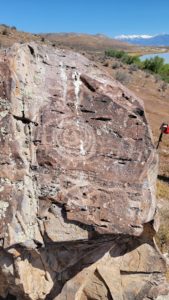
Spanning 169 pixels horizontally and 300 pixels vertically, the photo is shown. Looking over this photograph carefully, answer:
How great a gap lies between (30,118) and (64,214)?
1.40 m

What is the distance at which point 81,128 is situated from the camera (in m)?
6.25

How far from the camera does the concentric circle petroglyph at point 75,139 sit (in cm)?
610

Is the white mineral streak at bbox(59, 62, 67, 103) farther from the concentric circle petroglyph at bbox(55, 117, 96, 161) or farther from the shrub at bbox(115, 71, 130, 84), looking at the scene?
the shrub at bbox(115, 71, 130, 84)

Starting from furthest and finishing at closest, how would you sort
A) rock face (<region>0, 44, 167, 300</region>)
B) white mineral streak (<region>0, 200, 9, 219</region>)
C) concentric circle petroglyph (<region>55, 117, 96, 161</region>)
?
1. concentric circle petroglyph (<region>55, 117, 96, 161</region>)
2. rock face (<region>0, 44, 167, 300</region>)
3. white mineral streak (<region>0, 200, 9, 219</region>)

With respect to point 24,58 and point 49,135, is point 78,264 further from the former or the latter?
point 24,58

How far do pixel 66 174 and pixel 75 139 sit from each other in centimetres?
53

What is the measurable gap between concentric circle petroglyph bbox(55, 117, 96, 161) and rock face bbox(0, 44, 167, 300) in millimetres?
14

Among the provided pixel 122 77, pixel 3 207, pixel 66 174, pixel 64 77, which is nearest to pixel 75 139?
pixel 66 174

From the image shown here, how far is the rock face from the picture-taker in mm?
5789

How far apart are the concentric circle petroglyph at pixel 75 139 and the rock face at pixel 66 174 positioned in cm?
1

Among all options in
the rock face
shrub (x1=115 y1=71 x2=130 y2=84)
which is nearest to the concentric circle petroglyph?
the rock face

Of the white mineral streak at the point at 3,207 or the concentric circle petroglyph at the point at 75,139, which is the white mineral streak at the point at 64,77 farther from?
the white mineral streak at the point at 3,207

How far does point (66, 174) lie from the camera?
6.03 metres

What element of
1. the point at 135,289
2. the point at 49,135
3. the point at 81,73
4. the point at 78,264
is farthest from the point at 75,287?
the point at 81,73
